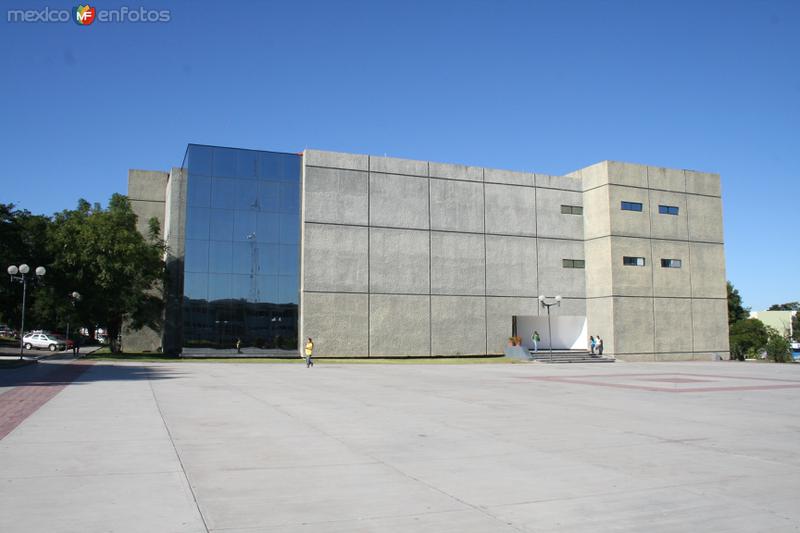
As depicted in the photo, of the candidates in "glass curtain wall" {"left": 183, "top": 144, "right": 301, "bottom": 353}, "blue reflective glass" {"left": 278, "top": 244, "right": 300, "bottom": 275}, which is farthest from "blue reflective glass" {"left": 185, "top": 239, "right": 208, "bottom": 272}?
"blue reflective glass" {"left": 278, "top": 244, "right": 300, "bottom": 275}

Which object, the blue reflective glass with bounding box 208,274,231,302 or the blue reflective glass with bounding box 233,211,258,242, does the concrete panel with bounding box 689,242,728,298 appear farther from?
the blue reflective glass with bounding box 208,274,231,302

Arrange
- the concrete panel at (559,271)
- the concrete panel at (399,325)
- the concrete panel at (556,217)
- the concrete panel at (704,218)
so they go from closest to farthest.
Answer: the concrete panel at (399,325), the concrete panel at (559,271), the concrete panel at (556,217), the concrete panel at (704,218)

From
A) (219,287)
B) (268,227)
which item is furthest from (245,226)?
(219,287)

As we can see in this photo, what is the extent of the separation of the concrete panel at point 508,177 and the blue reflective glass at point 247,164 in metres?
16.9

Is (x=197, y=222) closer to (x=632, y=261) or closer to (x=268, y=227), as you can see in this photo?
(x=268, y=227)

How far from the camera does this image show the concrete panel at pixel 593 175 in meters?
47.9

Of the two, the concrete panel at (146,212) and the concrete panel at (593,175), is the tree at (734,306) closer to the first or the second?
the concrete panel at (593,175)

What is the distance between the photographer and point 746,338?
67.3m

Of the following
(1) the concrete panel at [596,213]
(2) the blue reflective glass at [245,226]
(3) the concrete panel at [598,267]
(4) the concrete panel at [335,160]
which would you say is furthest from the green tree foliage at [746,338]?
(2) the blue reflective glass at [245,226]

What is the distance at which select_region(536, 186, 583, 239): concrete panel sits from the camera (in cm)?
4878

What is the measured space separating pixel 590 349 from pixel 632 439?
39889mm

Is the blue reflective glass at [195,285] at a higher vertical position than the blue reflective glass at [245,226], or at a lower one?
lower

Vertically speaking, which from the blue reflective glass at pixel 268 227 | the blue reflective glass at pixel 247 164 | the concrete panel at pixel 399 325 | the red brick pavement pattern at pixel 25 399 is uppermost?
the blue reflective glass at pixel 247 164

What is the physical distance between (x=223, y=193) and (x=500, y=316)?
21.7 meters
